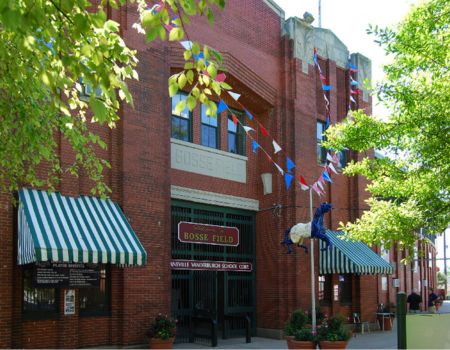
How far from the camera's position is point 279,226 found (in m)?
22.1

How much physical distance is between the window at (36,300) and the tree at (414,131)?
729 centimetres

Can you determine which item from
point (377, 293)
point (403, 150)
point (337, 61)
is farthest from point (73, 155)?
point (377, 293)

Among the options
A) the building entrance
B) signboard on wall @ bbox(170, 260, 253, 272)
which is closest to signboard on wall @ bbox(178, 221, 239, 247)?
the building entrance

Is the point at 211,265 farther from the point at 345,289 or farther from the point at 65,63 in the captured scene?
the point at 65,63

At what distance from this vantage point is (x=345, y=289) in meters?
24.9

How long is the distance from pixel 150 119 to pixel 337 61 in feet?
34.8

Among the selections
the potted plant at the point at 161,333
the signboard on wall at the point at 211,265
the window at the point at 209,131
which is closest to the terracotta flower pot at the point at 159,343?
the potted plant at the point at 161,333

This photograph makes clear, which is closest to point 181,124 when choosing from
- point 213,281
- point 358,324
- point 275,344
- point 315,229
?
point 213,281

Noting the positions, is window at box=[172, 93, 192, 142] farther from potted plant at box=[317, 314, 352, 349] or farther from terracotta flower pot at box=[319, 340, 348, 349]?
terracotta flower pot at box=[319, 340, 348, 349]

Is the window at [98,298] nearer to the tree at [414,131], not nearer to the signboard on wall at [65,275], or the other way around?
the signboard on wall at [65,275]

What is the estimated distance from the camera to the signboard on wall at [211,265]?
19.0 meters

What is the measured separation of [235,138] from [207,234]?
12.5 ft

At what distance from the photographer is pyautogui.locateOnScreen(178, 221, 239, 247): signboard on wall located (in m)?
19.5

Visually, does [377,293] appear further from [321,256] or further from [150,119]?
[150,119]
